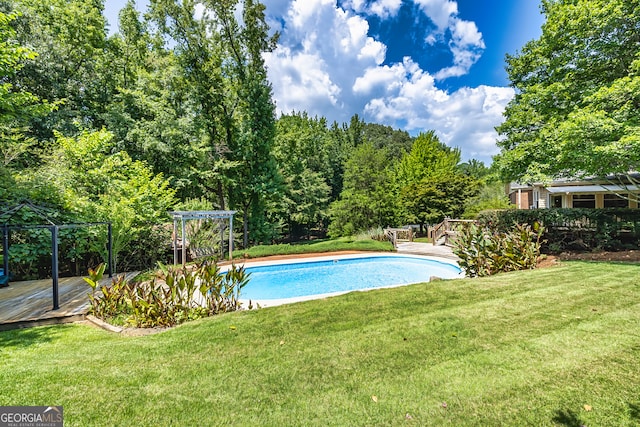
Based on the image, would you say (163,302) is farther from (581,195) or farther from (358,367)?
(581,195)

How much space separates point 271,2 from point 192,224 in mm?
13350

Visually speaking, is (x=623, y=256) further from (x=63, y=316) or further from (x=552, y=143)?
(x=63, y=316)

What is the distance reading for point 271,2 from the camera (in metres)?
15.9

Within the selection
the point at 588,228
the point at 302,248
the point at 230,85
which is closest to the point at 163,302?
the point at 302,248

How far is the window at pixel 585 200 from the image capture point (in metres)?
15.8

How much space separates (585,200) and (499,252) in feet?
45.3

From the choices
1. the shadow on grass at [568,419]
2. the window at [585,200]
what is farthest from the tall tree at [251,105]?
the window at [585,200]

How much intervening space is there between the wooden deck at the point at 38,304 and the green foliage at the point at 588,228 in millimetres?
11962

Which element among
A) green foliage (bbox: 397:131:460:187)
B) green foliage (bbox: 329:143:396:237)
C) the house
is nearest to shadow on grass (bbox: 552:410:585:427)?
the house

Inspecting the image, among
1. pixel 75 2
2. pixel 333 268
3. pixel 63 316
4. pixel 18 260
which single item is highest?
pixel 75 2

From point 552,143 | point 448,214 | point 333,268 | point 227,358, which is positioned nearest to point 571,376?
point 227,358

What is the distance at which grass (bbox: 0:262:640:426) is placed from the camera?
2225 mm

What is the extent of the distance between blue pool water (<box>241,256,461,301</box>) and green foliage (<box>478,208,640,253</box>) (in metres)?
3.48

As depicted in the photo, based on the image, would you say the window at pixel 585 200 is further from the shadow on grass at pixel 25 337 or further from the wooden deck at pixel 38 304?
the shadow on grass at pixel 25 337
